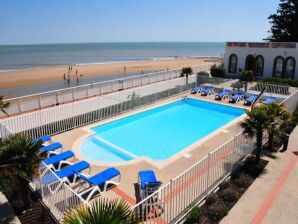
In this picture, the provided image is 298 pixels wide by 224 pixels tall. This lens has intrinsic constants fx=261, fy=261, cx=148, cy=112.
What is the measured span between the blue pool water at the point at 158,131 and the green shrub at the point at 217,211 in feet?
16.3

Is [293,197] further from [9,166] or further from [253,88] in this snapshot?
[253,88]

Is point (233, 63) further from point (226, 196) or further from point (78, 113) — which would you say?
point (226, 196)

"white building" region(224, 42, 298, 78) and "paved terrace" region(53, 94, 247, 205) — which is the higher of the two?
"white building" region(224, 42, 298, 78)

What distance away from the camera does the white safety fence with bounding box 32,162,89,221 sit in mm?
6734

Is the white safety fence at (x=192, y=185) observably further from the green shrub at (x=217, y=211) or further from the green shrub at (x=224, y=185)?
the green shrub at (x=217, y=211)

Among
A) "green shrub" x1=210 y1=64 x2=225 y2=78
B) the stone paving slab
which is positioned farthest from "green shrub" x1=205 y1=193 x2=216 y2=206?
"green shrub" x1=210 y1=64 x2=225 y2=78

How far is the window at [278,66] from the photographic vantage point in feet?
83.0

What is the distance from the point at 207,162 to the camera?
789 centimetres

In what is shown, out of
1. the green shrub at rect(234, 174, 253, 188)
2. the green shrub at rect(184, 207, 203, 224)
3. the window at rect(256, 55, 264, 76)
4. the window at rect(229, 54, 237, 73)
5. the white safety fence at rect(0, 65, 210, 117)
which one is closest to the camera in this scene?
the green shrub at rect(184, 207, 203, 224)

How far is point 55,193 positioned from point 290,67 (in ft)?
81.0

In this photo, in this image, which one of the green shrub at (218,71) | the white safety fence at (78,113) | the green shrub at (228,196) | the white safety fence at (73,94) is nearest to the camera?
the green shrub at (228,196)

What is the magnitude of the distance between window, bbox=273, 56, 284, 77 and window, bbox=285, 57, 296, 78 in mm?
458

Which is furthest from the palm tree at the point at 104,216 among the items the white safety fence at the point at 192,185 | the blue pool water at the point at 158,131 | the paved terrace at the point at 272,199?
the blue pool water at the point at 158,131

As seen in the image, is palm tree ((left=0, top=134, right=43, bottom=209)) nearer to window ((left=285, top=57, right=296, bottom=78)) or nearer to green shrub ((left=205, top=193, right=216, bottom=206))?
green shrub ((left=205, top=193, right=216, bottom=206))
